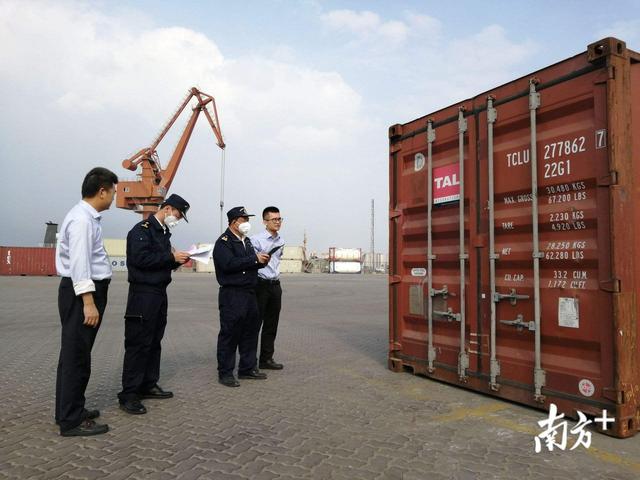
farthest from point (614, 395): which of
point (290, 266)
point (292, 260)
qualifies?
point (292, 260)

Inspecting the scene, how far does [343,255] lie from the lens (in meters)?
63.2

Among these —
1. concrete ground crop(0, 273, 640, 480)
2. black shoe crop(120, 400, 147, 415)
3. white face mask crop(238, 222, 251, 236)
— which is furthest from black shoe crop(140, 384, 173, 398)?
white face mask crop(238, 222, 251, 236)

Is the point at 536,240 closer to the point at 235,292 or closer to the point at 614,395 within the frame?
the point at 614,395

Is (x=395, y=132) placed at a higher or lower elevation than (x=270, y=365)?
higher

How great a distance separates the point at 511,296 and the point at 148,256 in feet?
10.0

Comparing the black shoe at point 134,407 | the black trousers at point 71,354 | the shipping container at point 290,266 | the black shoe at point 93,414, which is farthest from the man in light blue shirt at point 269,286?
the shipping container at point 290,266

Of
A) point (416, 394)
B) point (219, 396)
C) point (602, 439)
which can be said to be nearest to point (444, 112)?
point (416, 394)

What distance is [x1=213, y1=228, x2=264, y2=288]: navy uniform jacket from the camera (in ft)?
16.1

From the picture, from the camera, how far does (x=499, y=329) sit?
4164 mm

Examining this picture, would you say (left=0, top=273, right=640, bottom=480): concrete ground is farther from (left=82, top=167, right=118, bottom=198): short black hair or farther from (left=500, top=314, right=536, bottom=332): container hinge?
(left=82, top=167, right=118, bottom=198): short black hair

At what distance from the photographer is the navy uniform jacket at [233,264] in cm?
491

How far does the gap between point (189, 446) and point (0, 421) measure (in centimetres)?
167

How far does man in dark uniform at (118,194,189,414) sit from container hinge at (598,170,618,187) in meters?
3.29

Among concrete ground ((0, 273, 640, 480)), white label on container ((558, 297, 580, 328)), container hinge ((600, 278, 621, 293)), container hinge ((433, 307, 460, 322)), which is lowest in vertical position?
concrete ground ((0, 273, 640, 480))
